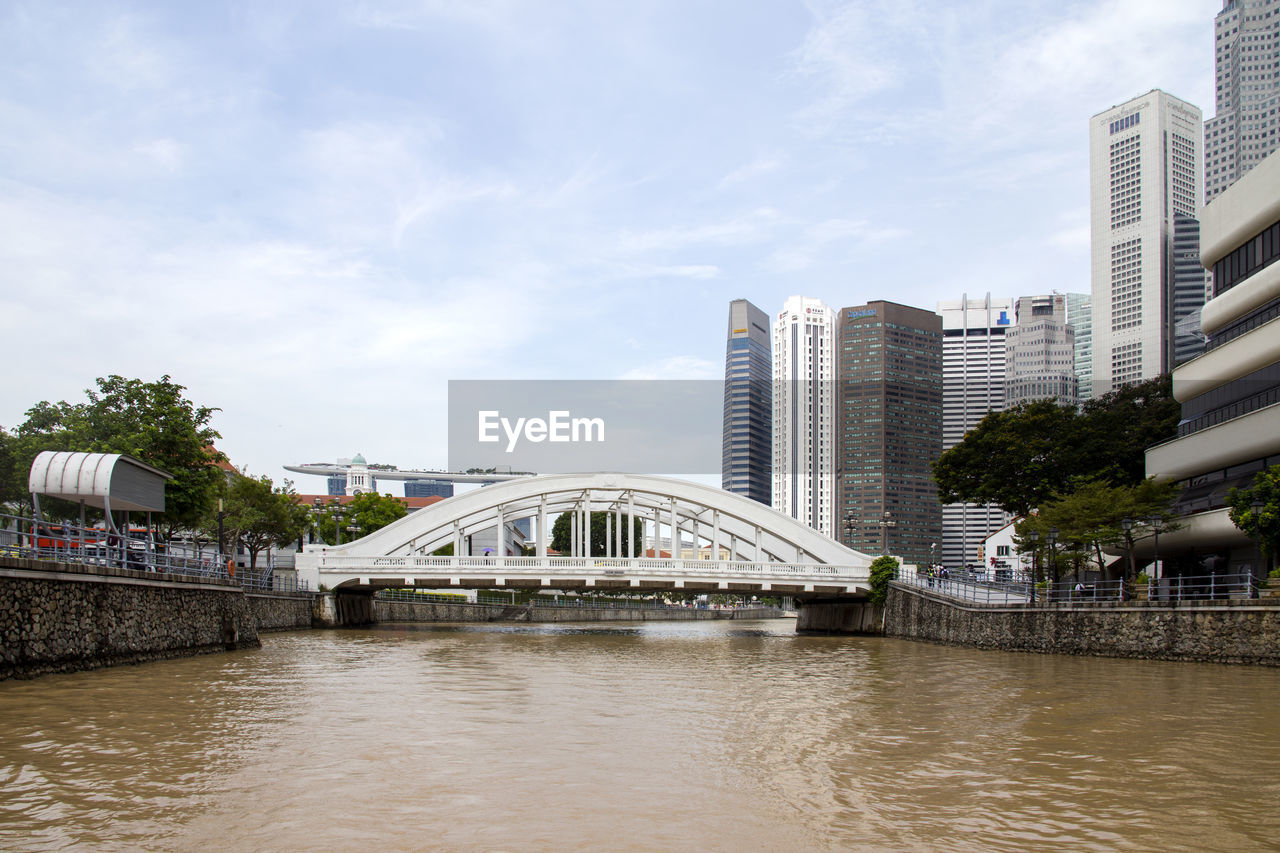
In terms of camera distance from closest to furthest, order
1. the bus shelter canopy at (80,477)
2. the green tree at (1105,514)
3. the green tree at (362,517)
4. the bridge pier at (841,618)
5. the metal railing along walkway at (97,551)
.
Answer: the metal railing along walkway at (97,551) → the bus shelter canopy at (80,477) → the green tree at (1105,514) → the bridge pier at (841,618) → the green tree at (362,517)

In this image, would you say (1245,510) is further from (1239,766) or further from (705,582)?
(705,582)

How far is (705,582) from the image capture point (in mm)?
44000

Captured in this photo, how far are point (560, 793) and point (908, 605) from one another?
34.1 meters

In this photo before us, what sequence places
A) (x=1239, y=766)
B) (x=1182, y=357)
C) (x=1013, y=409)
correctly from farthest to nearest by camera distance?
(x=1182, y=357), (x=1013, y=409), (x=1239, y=766)

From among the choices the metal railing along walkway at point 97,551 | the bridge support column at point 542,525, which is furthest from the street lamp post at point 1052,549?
the metal railing along walkway at point 97,551

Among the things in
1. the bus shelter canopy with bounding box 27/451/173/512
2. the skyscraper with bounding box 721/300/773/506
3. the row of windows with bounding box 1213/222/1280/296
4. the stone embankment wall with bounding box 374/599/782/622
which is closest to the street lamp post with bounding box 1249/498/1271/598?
the row of windows with bounding box 1213/222/1280/296

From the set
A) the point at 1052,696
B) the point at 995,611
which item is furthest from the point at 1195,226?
the point at 1052,696

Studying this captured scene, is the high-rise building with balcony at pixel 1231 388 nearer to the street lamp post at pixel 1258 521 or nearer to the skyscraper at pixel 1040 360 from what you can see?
the street lamp post at pixel 1258 521

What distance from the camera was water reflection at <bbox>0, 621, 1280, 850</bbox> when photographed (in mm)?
8766

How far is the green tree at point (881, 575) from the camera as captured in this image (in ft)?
148

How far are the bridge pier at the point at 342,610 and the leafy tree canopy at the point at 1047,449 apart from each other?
2789cm

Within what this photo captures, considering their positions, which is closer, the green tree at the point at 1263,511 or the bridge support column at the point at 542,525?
the green tree at the point at 1263,511

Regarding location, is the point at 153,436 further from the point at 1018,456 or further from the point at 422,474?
the point at 422,474

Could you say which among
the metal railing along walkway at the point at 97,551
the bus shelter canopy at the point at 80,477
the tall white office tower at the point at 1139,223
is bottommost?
the metal railing along walkway at the point at 97,551
